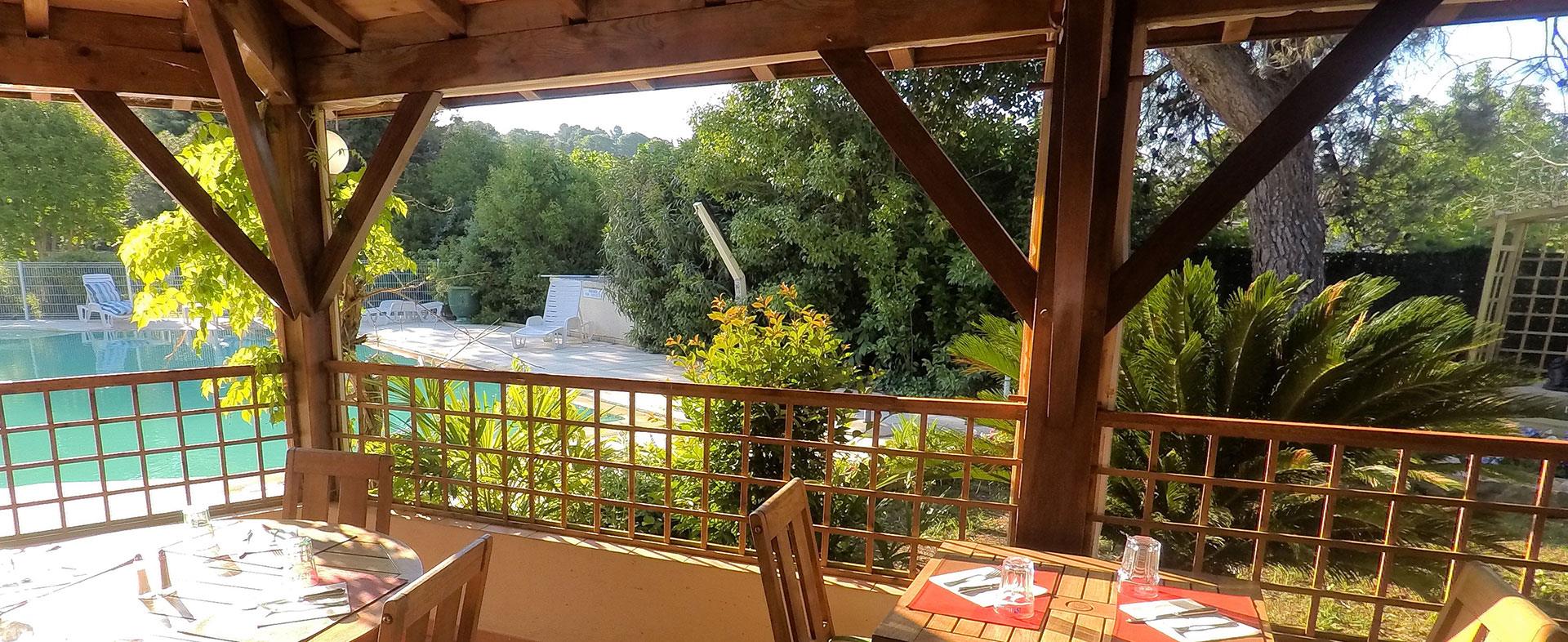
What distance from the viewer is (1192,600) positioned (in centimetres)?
169

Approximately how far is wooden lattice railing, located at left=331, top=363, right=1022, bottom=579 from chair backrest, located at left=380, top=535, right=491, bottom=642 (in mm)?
1358

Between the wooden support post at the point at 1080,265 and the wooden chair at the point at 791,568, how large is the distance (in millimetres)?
735

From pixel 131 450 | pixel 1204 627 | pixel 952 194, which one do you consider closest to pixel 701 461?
pixel 952 194

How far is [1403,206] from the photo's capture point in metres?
6.17

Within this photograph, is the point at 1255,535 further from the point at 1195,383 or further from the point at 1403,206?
the point at 1403,206

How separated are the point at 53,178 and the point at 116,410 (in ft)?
9.12

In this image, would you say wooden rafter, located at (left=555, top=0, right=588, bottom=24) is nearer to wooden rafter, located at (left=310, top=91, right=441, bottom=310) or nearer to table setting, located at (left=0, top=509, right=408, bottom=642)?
wooden rafter, located at (left=310, top=91, right=441, bottom=310)

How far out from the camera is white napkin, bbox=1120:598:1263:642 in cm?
151

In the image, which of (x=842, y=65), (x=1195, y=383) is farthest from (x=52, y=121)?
(x=1195, y=383)

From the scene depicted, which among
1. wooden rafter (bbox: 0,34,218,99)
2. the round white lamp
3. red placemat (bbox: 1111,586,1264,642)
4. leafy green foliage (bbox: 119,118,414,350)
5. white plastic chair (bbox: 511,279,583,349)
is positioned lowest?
white plastic chair (bbox: 511,279,583,349)

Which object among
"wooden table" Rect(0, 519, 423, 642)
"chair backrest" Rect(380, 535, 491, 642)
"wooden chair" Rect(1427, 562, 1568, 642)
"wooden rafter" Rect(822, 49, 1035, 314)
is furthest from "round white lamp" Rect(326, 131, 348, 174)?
"wooden chair" Rect(1427, 562, 1568, 642)

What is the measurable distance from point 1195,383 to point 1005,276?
1.77 meters

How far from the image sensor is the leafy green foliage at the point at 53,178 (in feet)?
27.2

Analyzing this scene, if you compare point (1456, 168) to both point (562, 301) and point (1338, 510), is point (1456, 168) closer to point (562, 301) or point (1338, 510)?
point (1338, 510)
